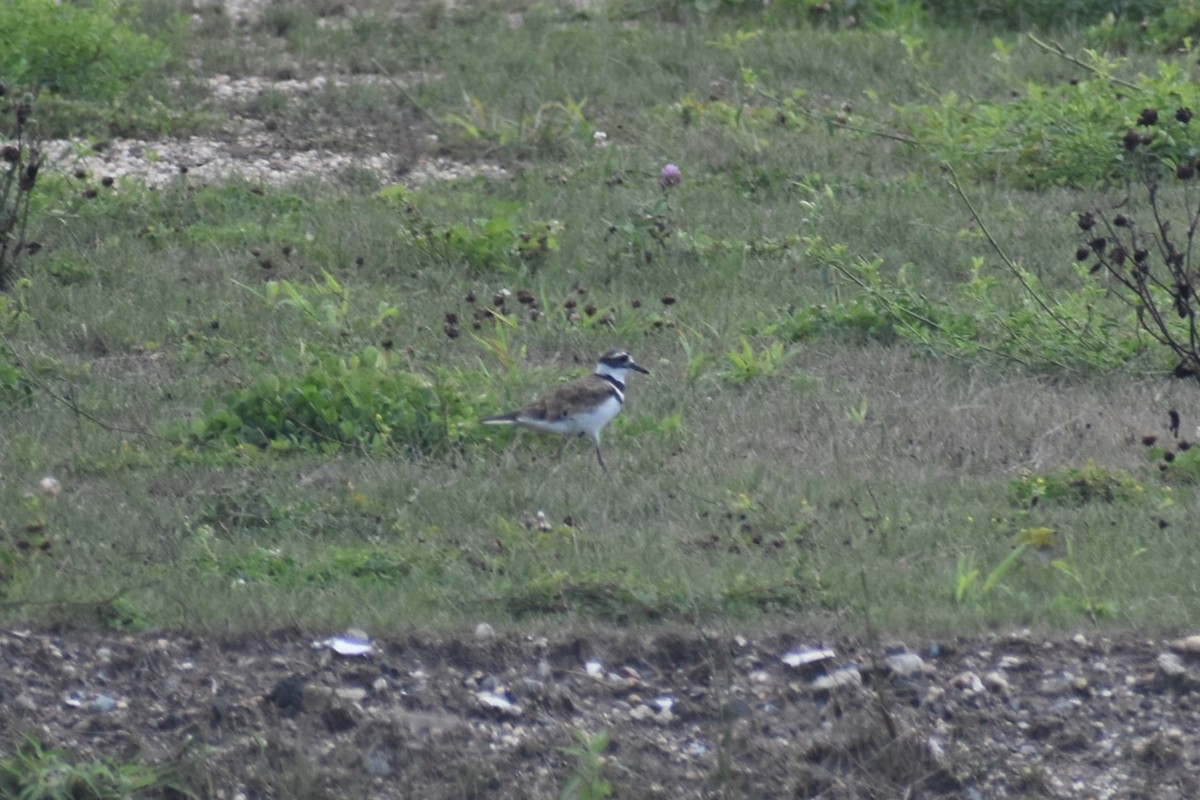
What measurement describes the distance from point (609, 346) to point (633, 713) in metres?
3.81

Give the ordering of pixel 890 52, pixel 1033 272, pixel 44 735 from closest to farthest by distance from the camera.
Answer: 1. pixel 44 735
2. pixel 1033 272
3. pixel 890 52

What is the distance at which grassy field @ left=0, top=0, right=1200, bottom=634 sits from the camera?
650 cm

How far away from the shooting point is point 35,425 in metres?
8.03

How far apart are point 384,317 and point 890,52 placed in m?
6.12

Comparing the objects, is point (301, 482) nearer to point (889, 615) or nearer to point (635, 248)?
point (889, 615)

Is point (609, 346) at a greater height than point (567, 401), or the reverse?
point (567, 401)

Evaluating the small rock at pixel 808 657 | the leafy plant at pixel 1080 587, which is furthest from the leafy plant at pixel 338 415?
the leafy plant at pixel 1080 587

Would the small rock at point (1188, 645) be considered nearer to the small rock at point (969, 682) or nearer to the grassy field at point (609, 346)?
the grassy field at point (609, 346)

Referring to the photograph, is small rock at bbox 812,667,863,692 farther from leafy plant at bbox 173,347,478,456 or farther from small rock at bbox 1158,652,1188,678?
leafy plant at bbox 173,347,478,456

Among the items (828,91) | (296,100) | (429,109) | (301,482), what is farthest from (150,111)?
(301,482)

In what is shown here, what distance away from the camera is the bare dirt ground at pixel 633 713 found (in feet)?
18.2

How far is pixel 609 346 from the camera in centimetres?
941

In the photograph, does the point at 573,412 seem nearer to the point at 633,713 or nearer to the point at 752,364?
the point at 752,364

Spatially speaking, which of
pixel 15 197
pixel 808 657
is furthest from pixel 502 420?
pixel 15 197
